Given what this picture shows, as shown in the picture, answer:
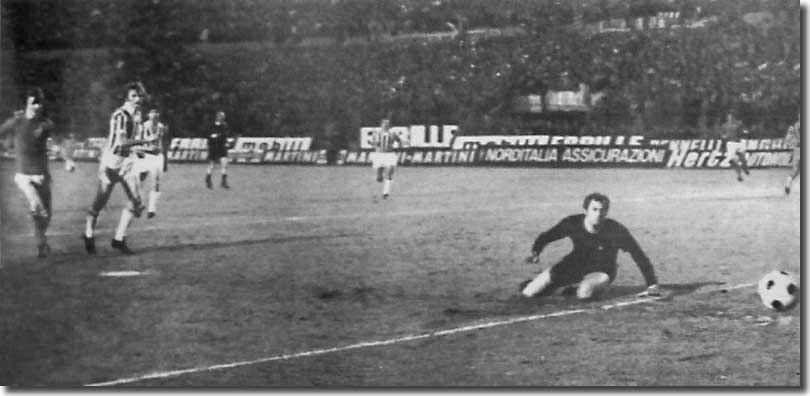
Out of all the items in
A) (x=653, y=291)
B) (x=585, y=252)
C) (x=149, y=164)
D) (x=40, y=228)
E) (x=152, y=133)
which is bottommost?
(x=653, y=291)

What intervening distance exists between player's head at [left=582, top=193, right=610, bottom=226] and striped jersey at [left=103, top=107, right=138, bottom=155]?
5.06 feet

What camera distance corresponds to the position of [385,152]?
144 inches

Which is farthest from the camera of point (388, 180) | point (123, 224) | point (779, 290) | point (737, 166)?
point (123, 224)

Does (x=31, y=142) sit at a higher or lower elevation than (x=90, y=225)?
higher

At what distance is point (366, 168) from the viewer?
367 centimetres

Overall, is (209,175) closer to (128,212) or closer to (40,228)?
(128,212)

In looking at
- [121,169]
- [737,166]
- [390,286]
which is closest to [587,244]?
[737,166]

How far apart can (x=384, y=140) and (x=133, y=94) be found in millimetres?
869

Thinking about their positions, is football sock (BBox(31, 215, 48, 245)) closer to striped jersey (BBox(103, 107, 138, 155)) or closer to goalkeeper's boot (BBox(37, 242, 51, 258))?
goalkeeper's boot (BBox(37, 242, 51, 258))

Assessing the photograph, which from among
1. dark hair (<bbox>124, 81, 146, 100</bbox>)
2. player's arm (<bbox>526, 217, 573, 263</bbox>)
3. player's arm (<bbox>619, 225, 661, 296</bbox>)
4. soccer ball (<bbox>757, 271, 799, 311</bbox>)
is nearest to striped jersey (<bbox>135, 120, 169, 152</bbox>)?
dark hair (<bbox>124, 81, 146, 100</bbox>)

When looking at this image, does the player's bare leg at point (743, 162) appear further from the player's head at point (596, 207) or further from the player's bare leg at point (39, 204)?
the player's bare leg at point (39, 204)

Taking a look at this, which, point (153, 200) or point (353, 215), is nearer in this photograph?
point (353, 215)

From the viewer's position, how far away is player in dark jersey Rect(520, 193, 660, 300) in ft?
11.8

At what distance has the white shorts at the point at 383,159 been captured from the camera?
11.9ft
